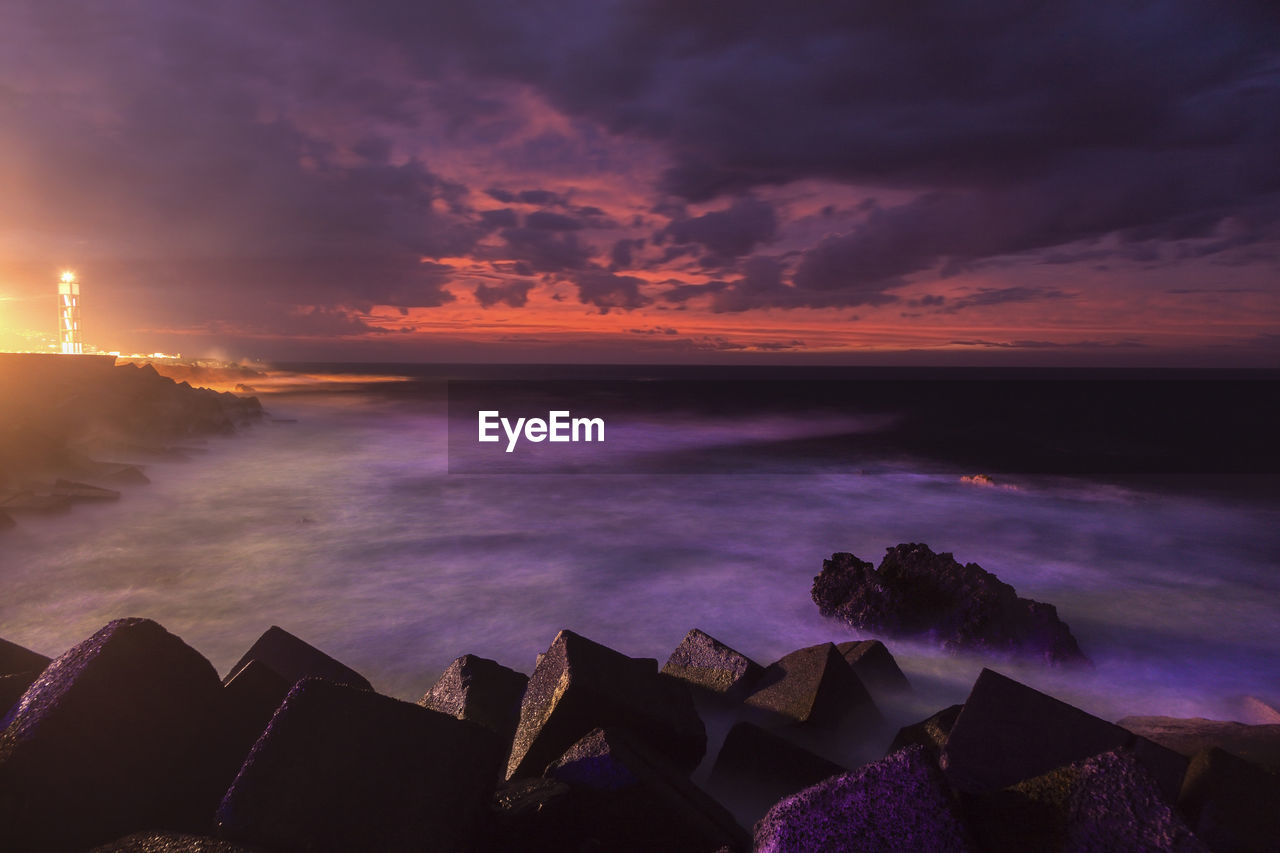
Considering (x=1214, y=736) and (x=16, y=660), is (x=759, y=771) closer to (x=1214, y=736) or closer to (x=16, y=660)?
(x=1214, y=736)

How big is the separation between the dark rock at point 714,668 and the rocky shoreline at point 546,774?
3.26 feet

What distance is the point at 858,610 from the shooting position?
7230 millimetres

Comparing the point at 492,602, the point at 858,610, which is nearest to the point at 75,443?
the point at 492,602

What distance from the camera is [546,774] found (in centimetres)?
316

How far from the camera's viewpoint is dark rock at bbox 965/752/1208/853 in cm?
212

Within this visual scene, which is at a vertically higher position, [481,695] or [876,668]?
[481,695]

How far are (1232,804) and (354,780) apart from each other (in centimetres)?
394

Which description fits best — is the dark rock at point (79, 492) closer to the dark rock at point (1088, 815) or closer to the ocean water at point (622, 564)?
the ocean water at point (622, 564)

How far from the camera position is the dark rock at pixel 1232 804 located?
2705 millimetres

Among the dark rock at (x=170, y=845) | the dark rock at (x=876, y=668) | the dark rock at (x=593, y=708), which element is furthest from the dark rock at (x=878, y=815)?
the dark rock at (x=876, y=668)

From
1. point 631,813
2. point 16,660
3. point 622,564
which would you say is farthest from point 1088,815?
point 622,564

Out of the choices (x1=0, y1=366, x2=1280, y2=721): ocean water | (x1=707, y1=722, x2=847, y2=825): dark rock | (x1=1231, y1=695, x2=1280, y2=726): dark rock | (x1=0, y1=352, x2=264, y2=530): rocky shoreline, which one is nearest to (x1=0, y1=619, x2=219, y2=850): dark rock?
(x1=707, y1=722, x2=847, y2=825): dark rock

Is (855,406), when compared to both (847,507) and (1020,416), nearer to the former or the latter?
(1020,416)

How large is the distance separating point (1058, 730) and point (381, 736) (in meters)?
3.26
